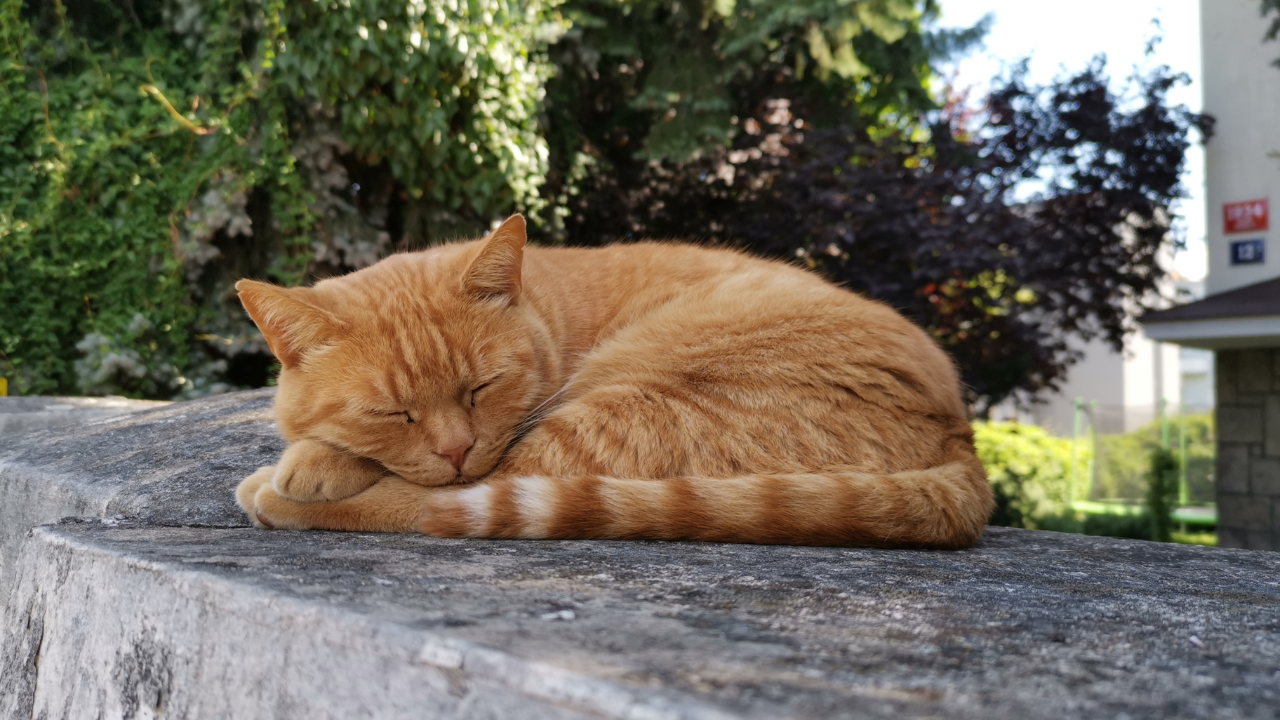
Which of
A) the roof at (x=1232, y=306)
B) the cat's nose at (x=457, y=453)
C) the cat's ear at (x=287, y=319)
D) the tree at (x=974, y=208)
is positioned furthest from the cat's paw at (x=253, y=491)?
the roof at (x=1232, y=306)

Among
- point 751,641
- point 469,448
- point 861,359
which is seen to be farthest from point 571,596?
point 861,359

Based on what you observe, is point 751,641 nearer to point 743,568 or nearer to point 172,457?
point 743,568

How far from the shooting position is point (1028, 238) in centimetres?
672

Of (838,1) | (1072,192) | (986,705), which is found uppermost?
(838,1)

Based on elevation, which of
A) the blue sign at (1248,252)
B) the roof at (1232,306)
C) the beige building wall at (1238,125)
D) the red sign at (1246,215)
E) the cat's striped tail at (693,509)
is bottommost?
the cat's striped tail at (693,509)

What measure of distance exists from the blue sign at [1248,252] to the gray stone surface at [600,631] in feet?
18.6

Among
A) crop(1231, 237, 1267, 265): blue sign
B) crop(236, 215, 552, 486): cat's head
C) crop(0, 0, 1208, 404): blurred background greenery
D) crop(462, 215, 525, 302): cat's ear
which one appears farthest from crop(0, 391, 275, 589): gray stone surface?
crop(1231, 237, 1267, 265): blue sign

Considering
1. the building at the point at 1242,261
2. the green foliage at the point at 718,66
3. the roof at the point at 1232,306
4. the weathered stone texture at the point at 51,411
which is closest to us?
the weathered stone texture at the point at 51,411

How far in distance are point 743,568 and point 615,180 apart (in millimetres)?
6053

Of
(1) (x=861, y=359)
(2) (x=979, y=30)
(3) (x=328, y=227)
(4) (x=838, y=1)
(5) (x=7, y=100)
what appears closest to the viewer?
(1) (x=861, y=359)

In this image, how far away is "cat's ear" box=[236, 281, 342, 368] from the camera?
6.37 ft

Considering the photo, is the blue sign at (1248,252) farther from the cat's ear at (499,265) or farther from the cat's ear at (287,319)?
the cat's ear at (287,319)

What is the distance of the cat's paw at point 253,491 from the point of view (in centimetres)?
199

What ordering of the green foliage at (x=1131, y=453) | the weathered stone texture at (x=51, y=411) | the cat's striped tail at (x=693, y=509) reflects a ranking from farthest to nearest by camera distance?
the green foliage at (x=1131, y=453) → the weathered stone texture at (x=51, y=411) → the cat's striped tail at (x=693, y=509)
